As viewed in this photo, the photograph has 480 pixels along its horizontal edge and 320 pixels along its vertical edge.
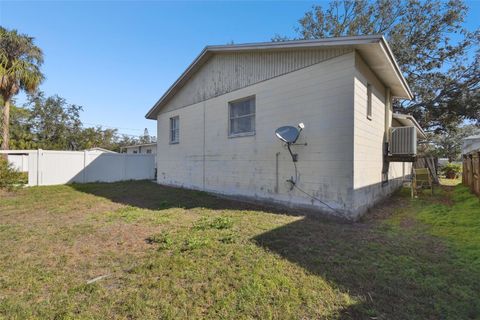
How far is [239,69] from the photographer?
8.43 m

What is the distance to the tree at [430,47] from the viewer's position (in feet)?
50.7

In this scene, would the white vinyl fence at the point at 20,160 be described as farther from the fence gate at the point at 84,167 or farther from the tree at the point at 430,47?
the tree at the point at 430,47

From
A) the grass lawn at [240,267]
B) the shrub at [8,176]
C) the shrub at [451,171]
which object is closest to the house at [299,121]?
the grass lawn at [240,267]

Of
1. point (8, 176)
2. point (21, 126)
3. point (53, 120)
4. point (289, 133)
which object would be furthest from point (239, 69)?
point (21, 126)

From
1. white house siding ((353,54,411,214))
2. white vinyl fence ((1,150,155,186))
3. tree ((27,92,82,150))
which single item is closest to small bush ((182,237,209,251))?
white house siding ((353,54,411,214))

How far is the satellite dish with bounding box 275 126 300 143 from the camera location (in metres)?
6.29

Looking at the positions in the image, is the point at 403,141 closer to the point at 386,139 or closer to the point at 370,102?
the point at 386,139

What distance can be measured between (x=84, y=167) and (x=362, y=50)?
46.1 ft

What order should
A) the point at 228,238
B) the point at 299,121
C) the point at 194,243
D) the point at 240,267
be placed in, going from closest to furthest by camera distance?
the point at 240,267, the point at 194,243, the point at 228,238, the point at 299,121

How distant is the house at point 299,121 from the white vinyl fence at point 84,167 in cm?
644

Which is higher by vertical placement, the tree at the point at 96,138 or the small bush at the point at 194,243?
the tree at the point at 96,138

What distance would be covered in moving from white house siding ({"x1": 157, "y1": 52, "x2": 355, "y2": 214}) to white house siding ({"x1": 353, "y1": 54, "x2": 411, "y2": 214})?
A: 0.28 meters

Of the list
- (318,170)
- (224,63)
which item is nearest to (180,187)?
(224,63)

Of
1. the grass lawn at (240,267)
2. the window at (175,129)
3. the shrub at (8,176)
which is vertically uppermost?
the window at (175,129)
